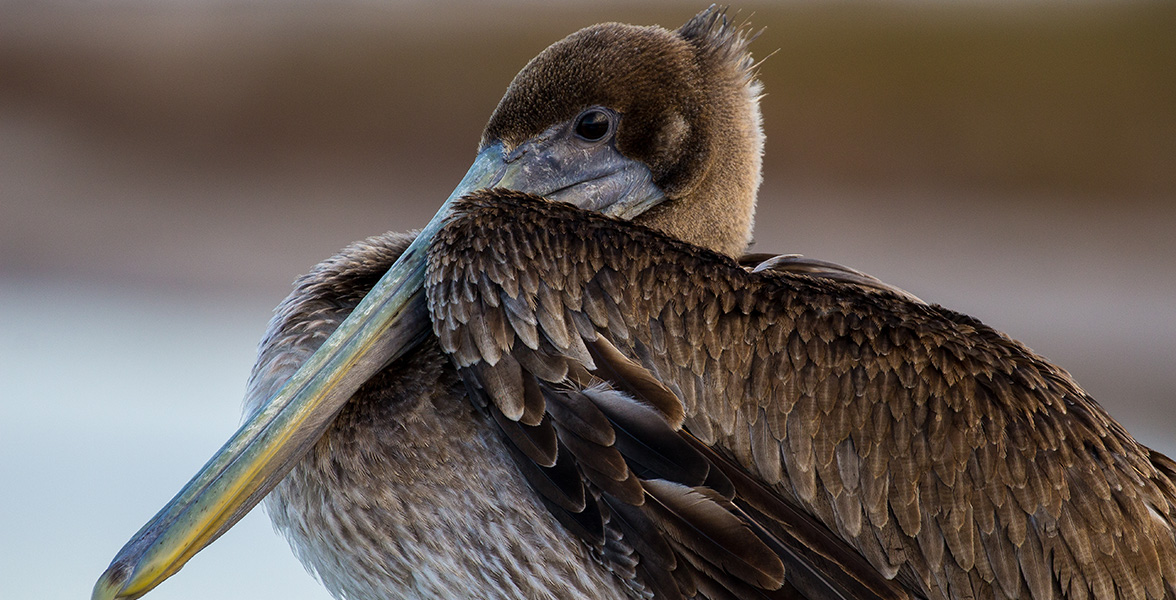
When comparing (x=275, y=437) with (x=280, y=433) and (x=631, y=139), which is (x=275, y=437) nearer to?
(x=280, y=433)

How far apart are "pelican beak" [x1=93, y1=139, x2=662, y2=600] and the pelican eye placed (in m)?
0.26

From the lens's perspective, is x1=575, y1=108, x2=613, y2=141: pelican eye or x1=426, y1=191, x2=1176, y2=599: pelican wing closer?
x1=426, y1=191, x2=1176, y2=599: pelican wing

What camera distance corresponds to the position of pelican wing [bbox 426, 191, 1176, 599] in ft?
4.12

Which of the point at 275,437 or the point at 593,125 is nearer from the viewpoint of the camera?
the point at 275,437

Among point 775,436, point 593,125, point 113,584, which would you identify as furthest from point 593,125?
point 113,584

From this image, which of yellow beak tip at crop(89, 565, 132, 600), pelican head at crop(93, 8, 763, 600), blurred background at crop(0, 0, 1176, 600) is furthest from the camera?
blurred background at crop(0, 0, 1176, 600)

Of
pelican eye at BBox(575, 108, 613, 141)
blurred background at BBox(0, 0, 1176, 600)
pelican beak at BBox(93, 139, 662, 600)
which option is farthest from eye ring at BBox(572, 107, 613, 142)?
blurred background at BBox(0, 0, 1176, 600)

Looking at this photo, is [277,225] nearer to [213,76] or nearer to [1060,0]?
[213,76]

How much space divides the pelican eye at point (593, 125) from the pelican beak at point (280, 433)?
0.84ft

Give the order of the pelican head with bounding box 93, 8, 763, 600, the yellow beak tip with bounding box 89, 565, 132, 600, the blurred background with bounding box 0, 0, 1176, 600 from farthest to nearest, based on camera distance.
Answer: the blurred background with bounding box 0, 0, 1176, 600 < the pelican head with bounding box 93, 8, 763, 600 < the yellow beak tip with bounding box 89, 565, 132, 600

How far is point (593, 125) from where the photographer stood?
5.30 ft

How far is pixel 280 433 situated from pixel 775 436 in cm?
63

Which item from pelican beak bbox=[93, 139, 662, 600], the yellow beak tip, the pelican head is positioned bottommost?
the yellow beak tip

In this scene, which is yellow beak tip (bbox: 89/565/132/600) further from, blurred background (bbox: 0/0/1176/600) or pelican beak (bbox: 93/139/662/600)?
blurred background (bbox: 0/0/1176/600)
